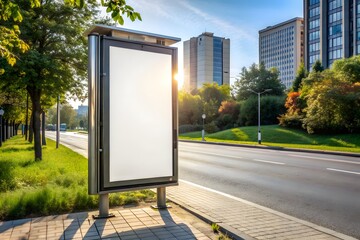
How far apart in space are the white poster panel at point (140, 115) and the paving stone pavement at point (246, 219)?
3.74 feet

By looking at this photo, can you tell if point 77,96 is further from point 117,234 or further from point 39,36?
point 117,234

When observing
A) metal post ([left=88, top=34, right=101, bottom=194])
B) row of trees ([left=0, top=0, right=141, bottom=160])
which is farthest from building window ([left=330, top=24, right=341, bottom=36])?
metal post ([left=88, top=34, right=101, bottom=194])

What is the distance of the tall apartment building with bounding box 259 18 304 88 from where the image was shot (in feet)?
506

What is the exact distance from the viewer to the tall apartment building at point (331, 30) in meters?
76.8

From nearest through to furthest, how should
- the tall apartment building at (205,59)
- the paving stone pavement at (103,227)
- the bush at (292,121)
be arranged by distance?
the paving stone pavement at (103,227) < the bush at (292,121) < the tall apartment building at (205,59)

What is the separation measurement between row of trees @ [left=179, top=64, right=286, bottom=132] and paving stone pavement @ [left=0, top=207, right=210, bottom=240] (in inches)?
2057

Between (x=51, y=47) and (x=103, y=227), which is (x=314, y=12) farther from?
(x=103, y=227)

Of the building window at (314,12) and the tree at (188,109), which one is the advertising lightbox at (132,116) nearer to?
the tree at (188,109)

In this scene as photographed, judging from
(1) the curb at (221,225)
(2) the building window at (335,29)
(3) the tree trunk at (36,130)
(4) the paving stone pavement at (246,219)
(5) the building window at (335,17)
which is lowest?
(4) the paving stone pavement at (246,219)

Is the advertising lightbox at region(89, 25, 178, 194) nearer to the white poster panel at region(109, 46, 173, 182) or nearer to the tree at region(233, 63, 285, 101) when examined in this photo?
the white poster panel at region(109, 46, 173, 182)

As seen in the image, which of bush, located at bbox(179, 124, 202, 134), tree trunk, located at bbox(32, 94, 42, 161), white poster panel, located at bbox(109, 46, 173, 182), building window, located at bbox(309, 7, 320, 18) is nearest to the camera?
white poster panel, located at bbox(109, 46, 173, 182)

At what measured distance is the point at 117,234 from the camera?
15.7ft

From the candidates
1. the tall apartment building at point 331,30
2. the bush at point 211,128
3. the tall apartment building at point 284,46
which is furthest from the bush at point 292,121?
the tall apartment building at point 284,46

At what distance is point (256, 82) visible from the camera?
242 feet
